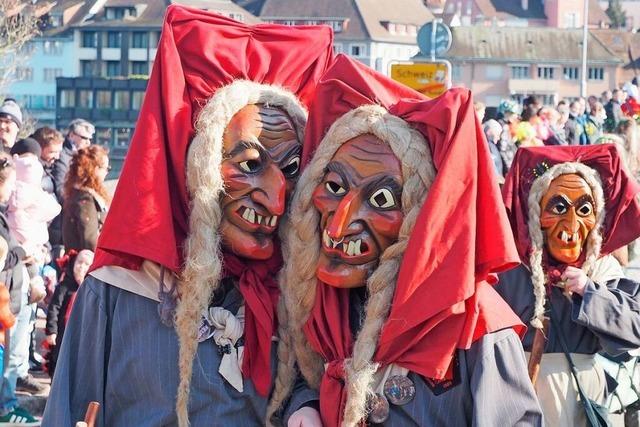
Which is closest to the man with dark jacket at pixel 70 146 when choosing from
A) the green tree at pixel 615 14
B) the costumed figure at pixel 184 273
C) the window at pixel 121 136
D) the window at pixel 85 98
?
the costumed figure at pixel 184 273

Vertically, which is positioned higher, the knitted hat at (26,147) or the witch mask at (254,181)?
the witch mask at (254,181)

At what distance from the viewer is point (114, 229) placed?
4145 millimetres

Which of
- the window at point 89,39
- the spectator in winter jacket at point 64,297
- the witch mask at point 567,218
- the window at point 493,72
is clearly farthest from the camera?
the window at point 493,72

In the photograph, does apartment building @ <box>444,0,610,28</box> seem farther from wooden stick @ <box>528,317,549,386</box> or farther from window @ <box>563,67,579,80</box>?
wooden stick @ <box>528,317,549,386</box>

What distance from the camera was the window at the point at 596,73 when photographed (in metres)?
95.1

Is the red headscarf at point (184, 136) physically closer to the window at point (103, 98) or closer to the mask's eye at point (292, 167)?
the mask's eye at point (292, 167)

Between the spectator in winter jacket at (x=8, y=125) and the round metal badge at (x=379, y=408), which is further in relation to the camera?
the spectator in winter jacket at (x=8, y=125)

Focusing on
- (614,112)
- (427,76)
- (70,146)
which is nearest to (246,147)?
(427,76)

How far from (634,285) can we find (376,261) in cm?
204

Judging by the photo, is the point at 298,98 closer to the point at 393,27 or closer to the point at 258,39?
the point at 258,39

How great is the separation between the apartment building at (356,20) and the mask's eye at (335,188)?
8537cm

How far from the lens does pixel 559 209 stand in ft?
18.5

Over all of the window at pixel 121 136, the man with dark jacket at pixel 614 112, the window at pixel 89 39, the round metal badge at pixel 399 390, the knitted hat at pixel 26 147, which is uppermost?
the round metal badge at pixel 399 390

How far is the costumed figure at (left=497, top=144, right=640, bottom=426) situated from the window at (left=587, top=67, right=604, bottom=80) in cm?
9121
